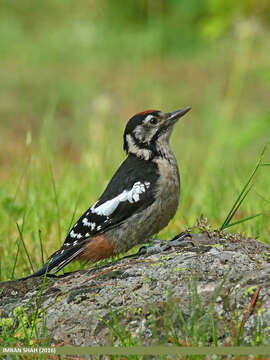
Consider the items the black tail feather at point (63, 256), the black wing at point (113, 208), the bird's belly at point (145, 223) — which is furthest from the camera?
the bird's belly at point (145, 223)

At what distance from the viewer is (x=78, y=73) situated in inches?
562

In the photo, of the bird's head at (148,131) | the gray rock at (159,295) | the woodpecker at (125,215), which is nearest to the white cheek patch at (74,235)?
the woodpecker at (125,215)

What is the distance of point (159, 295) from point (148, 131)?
183 cm

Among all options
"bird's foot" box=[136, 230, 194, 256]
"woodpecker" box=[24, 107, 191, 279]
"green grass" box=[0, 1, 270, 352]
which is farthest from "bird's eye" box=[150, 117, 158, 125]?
"bird's foot" box=[136, 230, 194, 256]

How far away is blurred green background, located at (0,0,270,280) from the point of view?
623 cm

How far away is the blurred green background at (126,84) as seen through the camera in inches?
245

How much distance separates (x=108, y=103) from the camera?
7.52 metres

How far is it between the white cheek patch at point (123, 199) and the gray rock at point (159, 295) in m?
0.66

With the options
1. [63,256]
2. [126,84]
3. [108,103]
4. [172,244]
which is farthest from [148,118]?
[126,84]

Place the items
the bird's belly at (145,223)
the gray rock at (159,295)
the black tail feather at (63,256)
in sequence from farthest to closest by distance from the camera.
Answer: the bird's belly at (145,223) < the black tail feather at (63,256) < the gray rock at (159,295)

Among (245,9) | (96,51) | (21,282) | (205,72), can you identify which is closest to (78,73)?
(96,51)

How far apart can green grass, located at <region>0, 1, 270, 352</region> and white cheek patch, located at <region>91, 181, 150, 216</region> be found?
1.81 ft

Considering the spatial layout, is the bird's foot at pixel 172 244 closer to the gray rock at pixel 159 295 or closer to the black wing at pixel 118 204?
the gray rock at pixel 159 295

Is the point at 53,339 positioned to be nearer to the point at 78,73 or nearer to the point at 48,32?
the point at 78,73
